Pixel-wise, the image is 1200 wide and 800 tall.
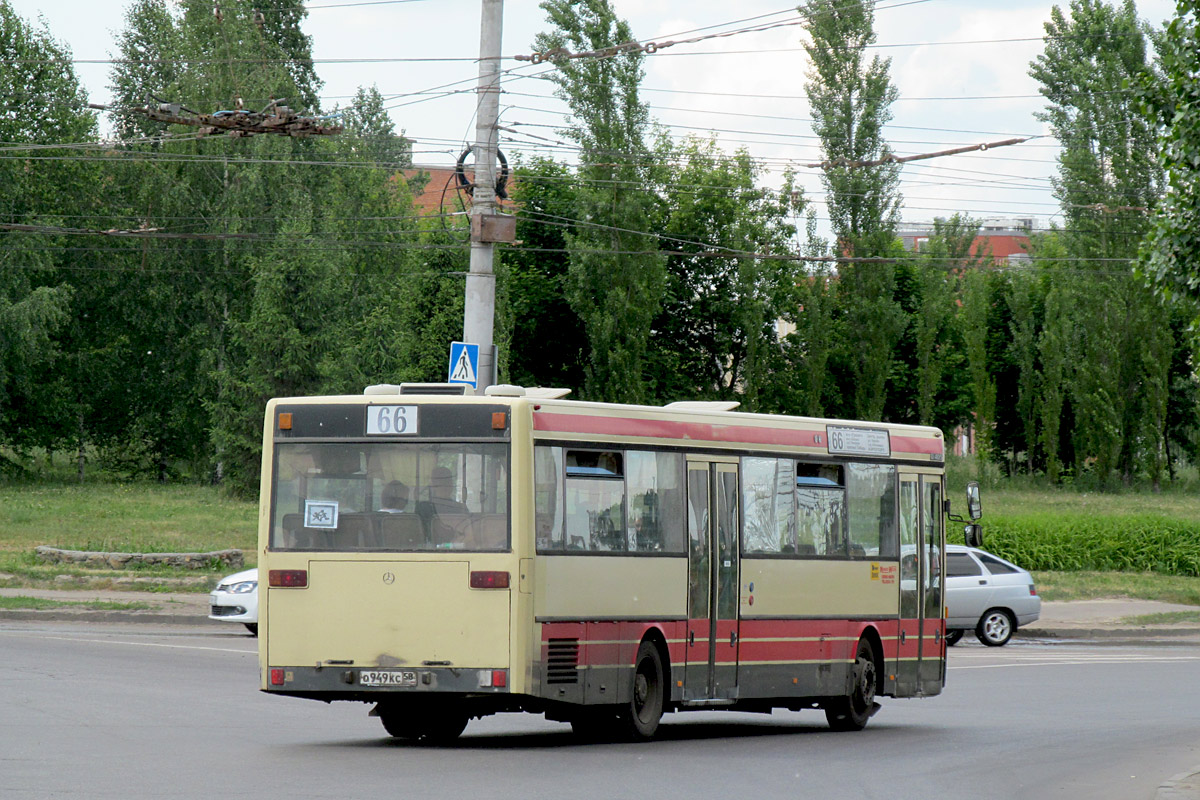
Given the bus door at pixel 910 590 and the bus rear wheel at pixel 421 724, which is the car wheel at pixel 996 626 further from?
the bus rear wheel at pixel 421 724

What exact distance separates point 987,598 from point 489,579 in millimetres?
17042

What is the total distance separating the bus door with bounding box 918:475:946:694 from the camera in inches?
648

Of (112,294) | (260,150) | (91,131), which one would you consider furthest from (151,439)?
(260,150)

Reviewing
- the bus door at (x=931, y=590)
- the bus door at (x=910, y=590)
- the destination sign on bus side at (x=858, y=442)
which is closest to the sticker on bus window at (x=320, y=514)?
the destination sign on bus side at (x=858, y=442)

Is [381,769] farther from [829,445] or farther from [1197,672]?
[1197,672]

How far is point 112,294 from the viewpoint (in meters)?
66.4

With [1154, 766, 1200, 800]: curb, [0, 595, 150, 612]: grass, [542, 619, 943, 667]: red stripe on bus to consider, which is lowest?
[0, 595, 150, 612]: grass

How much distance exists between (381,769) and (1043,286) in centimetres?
5967

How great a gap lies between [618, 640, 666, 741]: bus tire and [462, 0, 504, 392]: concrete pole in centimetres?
655

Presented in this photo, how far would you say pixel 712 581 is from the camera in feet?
44.8

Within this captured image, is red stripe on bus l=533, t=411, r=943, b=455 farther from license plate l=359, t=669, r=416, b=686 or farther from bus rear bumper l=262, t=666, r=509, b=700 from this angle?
license plate l=359, t=669, r=416, b=686

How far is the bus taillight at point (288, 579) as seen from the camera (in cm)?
1198

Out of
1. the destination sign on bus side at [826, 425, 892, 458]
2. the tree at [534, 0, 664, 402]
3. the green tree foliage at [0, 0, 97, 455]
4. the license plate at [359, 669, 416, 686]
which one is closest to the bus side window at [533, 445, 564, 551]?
the license plate at [359, 669, 416, 686]

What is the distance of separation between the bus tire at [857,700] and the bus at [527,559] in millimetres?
802
